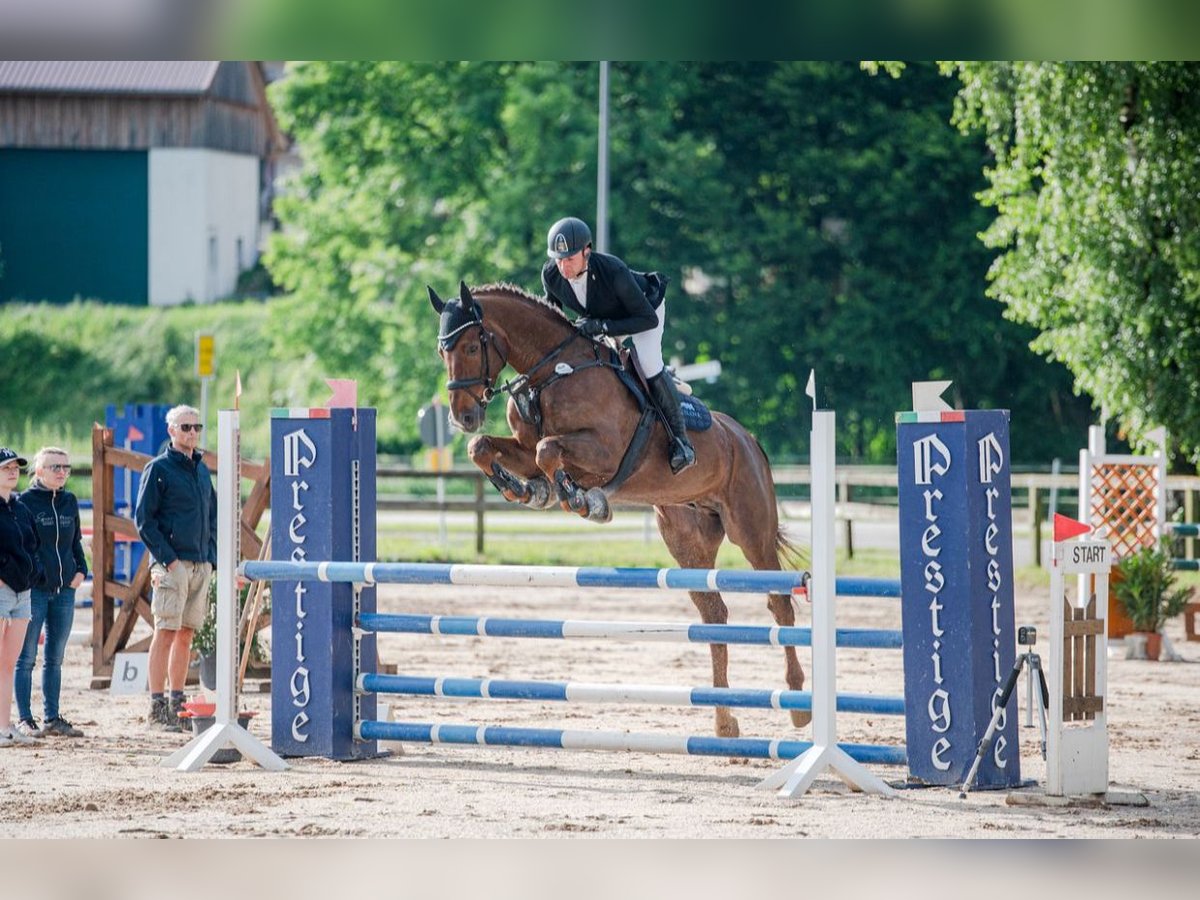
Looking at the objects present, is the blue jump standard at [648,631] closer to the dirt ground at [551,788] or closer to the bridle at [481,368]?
the dirt ground at [551,788]

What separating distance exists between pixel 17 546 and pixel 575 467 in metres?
2.65

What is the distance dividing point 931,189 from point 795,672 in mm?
23241

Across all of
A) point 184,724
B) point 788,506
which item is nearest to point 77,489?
point 788,506

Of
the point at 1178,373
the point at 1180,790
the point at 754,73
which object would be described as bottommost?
the point at 1180,790

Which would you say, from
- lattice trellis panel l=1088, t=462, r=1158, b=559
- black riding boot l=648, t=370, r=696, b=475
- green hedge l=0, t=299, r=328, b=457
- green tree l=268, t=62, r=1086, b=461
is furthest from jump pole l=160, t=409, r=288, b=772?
green hedge l=0, t=299, r=328, b=457

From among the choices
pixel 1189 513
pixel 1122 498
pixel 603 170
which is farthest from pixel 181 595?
pixel 603 170

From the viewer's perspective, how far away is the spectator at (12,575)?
789 centimetres

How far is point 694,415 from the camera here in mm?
7898

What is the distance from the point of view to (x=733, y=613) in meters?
14.6

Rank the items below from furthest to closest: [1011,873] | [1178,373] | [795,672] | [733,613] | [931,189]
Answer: [931,189], [1178,373], [733,613], [795,672], [1011,873]

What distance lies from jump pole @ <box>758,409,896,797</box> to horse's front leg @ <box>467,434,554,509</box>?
1.16 m

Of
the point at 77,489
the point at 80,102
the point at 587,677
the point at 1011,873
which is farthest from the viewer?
the point at 80,102

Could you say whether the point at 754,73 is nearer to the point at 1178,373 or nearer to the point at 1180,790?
the point at 1178,373

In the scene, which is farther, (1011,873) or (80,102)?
(80,102)
